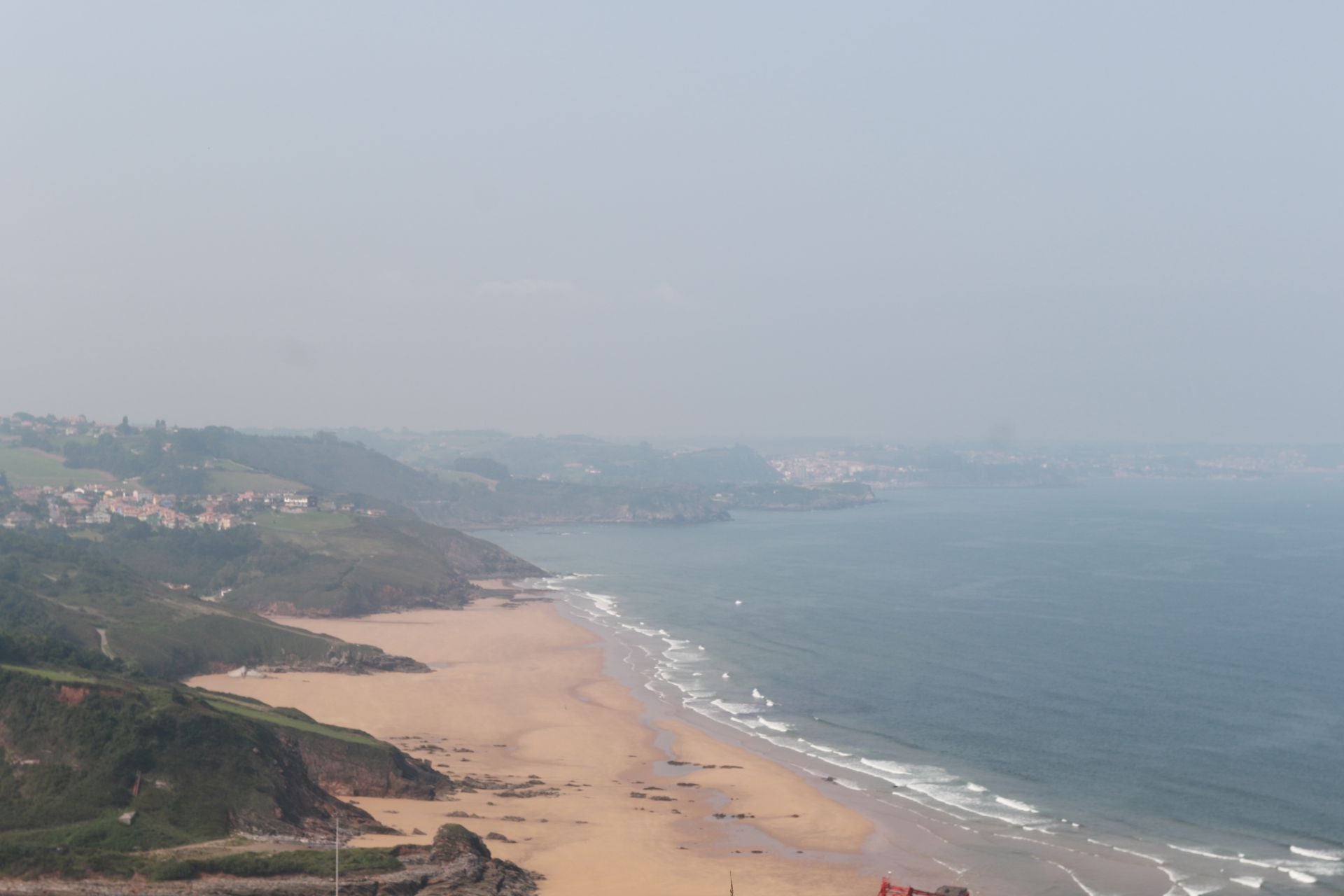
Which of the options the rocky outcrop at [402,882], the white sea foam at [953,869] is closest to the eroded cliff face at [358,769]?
the rocky outcrop at [402,882]

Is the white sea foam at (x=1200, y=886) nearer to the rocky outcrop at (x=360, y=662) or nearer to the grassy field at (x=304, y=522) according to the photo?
the rocky outcrop at (x=360, y=662)

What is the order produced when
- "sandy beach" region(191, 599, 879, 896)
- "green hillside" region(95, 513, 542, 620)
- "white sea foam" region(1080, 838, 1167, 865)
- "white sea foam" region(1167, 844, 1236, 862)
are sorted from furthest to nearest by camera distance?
1. "green hillside" region(95, 513, 542, 620)
2. "white sea foam" region(1167, 844, 1236, 862)
3. "white sea foam" region(1080, 838, 1167, 865)
4. "sandy beach" region(191, 599, 879, 896)

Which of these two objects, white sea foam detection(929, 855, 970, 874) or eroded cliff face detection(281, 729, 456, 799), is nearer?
white sea foam detection(929, 855, 970, 874)

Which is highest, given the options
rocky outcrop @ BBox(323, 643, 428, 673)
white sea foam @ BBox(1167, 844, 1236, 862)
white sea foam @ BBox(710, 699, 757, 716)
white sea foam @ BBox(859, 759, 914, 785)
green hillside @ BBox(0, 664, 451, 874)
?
green hillside @ BBox(0, 664, 451, 874)

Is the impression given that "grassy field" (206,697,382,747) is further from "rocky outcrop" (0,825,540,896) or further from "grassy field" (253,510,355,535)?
"grassy field" (253,510,355,535)

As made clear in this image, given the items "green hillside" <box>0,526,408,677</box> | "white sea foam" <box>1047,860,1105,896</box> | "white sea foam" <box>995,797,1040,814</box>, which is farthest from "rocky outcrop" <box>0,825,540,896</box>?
"green hillside" <box>0,526,408,677</box>

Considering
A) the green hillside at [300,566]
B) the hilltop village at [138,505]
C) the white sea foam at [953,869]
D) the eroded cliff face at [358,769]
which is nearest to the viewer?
the white sea foam at [953,869]

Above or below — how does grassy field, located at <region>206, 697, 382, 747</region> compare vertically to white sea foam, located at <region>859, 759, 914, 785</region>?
above
